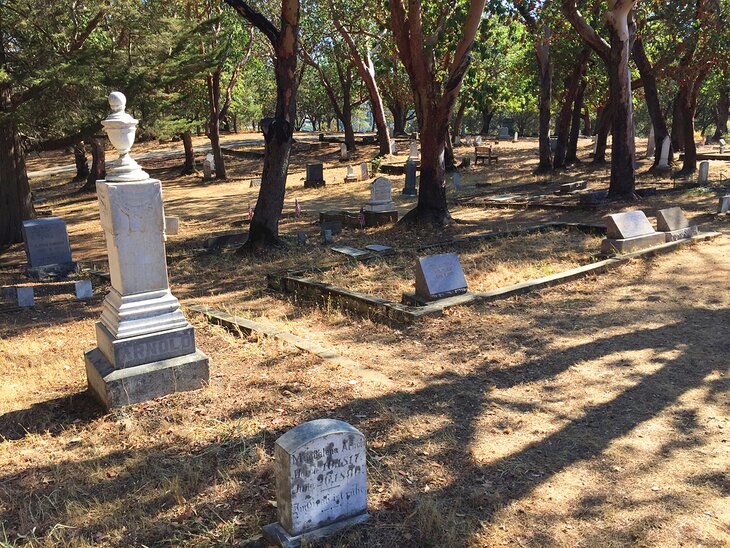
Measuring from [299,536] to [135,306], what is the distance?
3.04 metres

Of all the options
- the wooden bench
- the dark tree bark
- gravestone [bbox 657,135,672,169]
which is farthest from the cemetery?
the wooden bench

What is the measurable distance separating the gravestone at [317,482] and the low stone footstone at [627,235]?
8387 millimetres

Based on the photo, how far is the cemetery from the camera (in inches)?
151

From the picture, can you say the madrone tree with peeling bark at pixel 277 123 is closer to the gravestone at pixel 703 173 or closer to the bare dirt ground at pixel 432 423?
the bare dirt ground at pixel 432 423

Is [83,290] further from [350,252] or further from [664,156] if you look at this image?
[664,156]

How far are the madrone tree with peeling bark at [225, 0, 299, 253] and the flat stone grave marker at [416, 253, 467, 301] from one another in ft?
17.4

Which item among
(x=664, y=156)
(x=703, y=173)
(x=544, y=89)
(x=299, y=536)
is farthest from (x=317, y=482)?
(x=544, y=89)

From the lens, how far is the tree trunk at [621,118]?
1580 centimetres

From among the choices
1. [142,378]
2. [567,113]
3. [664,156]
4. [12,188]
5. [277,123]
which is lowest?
[142,378]

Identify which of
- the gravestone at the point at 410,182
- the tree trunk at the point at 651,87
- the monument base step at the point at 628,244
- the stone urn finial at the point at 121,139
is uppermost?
the tree trunk at the point at 651,87

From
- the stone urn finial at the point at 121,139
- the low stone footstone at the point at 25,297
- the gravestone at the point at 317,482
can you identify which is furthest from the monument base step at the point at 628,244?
the low stone footstone at the point at 25,297

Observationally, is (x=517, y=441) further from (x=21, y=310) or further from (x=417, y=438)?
(x=21, y=310)

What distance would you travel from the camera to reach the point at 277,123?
1249cm

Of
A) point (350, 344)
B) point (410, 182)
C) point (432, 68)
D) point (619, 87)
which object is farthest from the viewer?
point (410, 182)
